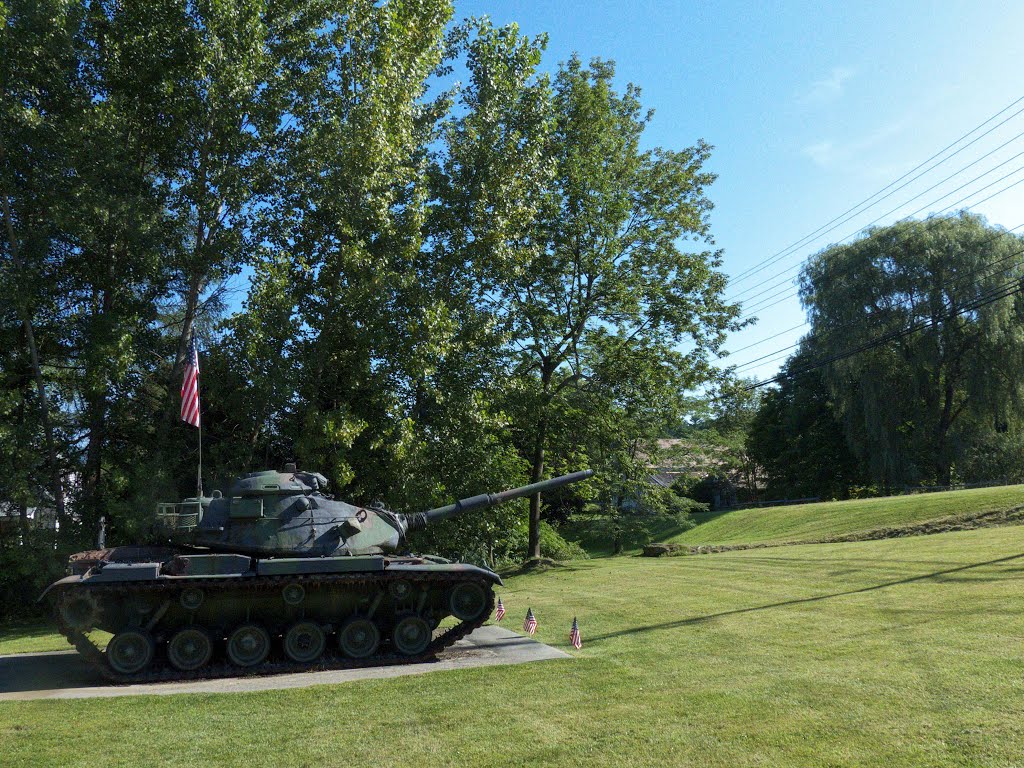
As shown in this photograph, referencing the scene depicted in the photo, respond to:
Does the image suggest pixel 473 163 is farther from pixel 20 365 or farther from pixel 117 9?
pixel 20 365

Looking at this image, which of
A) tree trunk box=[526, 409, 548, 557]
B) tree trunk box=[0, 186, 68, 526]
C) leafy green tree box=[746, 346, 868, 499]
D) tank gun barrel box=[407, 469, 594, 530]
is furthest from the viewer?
leafy green tree box=[746, 346, 868, 499]

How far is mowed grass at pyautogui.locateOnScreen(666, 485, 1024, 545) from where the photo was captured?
24.4 metres

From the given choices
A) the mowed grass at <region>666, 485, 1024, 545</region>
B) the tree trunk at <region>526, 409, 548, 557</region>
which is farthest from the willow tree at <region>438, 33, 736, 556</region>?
the mowed grass at <region>666, 485, 1024, 545</region>

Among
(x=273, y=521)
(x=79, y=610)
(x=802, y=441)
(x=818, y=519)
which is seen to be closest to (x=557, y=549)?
(x=818, y=519)

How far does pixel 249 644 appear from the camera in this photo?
10586 mm

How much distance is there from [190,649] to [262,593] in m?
1.08

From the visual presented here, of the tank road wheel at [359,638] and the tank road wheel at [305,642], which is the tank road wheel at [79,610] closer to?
the tank road wheel at [305,642]

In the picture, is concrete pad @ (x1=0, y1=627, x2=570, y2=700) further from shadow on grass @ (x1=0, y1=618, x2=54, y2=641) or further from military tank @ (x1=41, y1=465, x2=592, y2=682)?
shadow on grass @ (x1=0, y1=618, x2=54, y2=641)

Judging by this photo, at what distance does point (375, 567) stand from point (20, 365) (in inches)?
473

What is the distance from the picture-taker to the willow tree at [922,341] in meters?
36.7

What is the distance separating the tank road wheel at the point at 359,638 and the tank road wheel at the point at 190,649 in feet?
5.50

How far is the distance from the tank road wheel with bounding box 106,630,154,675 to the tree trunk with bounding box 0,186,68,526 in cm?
881

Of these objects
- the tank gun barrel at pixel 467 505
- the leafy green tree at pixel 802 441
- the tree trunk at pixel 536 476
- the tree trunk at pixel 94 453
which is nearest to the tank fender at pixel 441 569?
the tank gun barrel at pixel 467 505

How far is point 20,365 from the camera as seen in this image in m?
18.1
